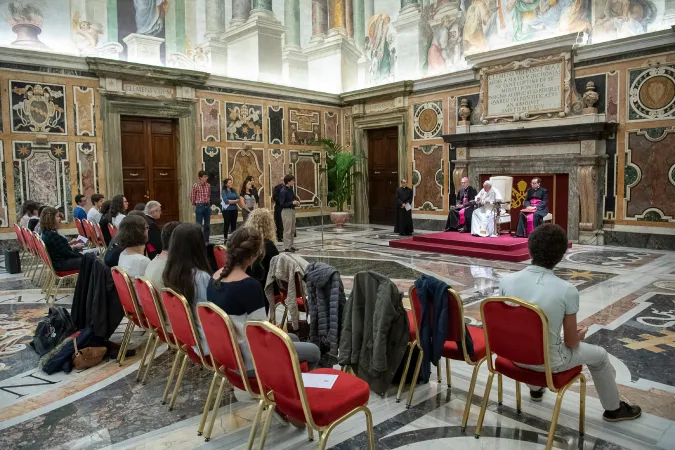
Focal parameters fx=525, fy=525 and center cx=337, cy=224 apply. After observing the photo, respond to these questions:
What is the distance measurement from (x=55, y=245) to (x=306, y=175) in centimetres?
904

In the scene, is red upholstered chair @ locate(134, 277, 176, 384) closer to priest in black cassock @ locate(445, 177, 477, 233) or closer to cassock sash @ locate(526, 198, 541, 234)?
cassock sash @ locate(526, 198, 541, 234)

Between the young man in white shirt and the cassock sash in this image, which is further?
the cassock sash

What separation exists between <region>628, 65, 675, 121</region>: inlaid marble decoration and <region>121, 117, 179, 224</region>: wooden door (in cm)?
952

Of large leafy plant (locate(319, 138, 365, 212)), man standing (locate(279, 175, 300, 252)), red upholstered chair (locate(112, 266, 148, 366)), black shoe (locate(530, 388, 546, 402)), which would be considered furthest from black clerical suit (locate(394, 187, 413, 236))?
black shoe (locate(530, 388, 546, 402))

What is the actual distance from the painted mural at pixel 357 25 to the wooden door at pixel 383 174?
1610mm

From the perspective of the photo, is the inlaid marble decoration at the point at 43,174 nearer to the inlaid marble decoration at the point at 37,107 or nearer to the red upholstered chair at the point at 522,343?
the inlaid marble decoration at the point at 37,107

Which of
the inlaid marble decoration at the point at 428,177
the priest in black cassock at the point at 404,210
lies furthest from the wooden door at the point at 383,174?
the priest in black cassock at the point at 404,210

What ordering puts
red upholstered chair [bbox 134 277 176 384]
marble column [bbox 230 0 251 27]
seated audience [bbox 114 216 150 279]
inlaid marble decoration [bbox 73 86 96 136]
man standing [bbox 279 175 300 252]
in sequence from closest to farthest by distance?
red upholstered chair [bbox 134 277 176 384] < seated audience [bbox 114 216 150 279] < man standing [bbox 279 175 300 252] < inlaid marble decoration [bbox 73 86 96 136] < marble column [bbox 230 0 251 27]

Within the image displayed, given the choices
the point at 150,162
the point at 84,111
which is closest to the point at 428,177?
the point at 150,162

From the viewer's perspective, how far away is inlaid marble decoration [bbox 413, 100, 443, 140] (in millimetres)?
12859

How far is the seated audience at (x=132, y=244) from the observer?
13.6 feet

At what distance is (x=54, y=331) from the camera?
434cm

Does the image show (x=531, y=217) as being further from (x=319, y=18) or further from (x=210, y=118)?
(x=319, y=18)

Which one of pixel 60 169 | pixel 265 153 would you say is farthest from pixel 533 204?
pixel 60 169
